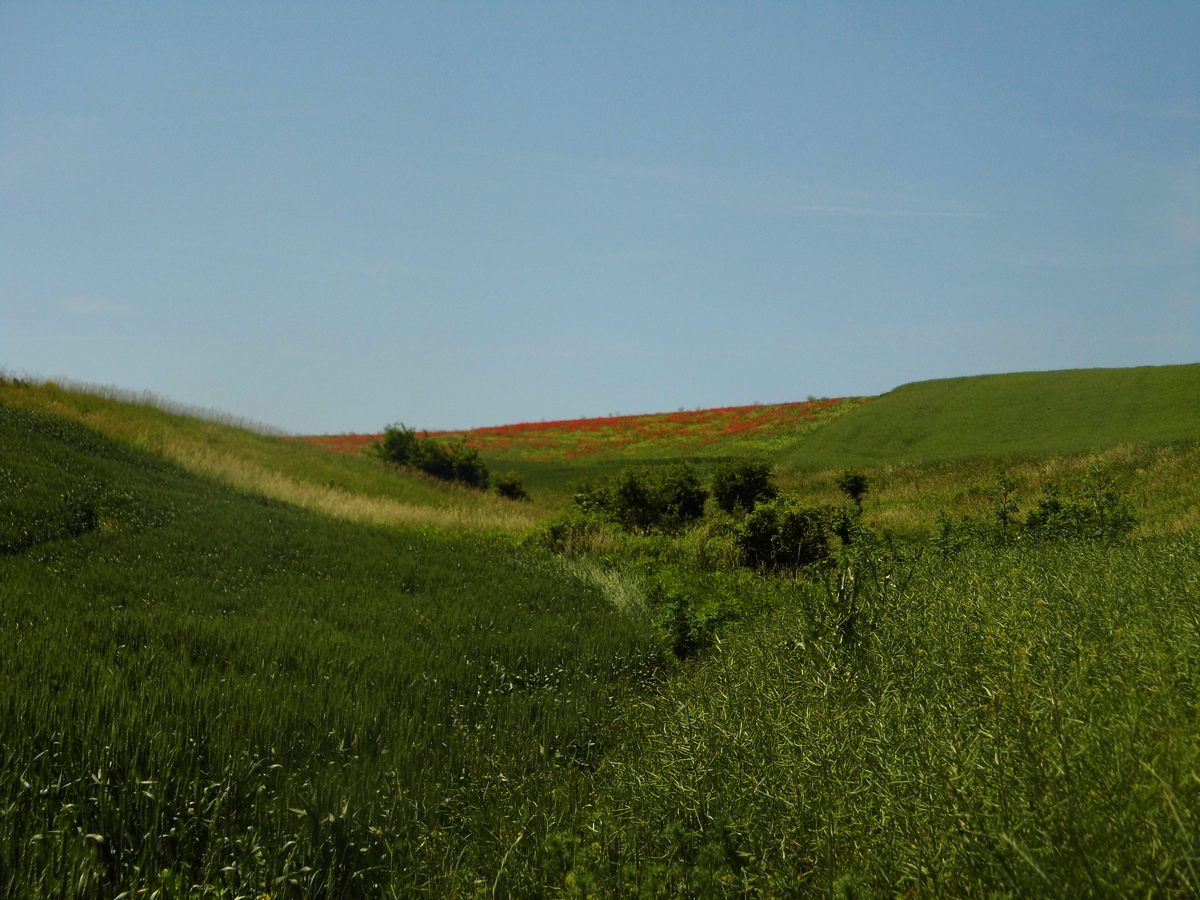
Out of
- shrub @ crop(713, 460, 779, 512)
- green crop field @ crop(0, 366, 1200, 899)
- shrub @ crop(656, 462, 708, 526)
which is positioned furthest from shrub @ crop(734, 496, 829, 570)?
shrub @ crop(713, 460, 779, 512)

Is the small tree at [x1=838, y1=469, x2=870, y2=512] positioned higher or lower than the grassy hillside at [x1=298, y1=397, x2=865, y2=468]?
lower

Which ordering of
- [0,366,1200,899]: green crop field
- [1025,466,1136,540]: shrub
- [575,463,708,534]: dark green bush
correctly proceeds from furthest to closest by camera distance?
[575,463,708,534]: dark green bush
[1025,466,1136,540]: shrub
[0,366,1200,899]: green crop field

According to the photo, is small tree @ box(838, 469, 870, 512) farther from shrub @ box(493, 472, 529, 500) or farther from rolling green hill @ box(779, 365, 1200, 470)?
shrub @ box(493, 472, 529, 500)

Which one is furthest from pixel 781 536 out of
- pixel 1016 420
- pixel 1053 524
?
pixel 1016 420

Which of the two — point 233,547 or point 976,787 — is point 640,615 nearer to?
point 233,547

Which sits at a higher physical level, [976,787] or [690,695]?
[976,787]

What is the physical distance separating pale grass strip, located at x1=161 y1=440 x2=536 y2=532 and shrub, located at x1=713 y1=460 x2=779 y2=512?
462 centimetres

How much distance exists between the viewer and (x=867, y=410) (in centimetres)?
4925

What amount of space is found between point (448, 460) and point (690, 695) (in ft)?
96.7

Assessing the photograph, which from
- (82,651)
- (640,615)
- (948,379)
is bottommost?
(640,615)

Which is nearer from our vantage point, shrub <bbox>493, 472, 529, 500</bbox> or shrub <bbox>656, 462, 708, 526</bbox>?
shrub <bbox>656, 462, 708, 526</bbox>

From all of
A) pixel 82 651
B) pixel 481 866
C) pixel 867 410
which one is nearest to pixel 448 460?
pixel 867 410

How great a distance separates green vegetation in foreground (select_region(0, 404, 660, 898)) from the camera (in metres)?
4.59

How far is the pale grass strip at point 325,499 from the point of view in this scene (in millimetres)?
21938
